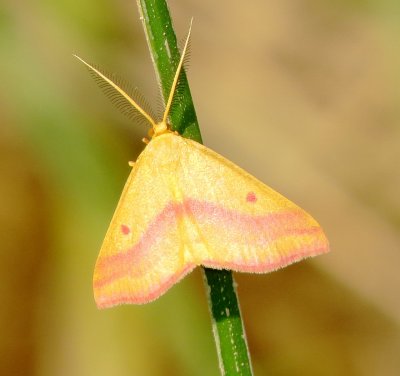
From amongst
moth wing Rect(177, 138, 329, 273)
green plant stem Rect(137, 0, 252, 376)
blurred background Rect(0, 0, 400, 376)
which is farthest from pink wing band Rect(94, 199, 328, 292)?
blurred background Rect(0, 0, 400, 376)

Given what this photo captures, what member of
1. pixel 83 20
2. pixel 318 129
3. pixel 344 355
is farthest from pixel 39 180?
pixel 344 355

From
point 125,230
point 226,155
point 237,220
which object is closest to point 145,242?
point 125,230

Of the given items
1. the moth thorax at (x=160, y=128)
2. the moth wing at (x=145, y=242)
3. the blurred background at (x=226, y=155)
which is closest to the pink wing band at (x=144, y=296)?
the moth wing at (x=145, y=242)

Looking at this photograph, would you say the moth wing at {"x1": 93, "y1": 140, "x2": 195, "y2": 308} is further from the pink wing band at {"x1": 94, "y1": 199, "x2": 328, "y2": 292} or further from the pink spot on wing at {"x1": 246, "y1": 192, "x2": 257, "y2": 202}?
the pink spot on wing at {"x1": 246, "y1": 192, "x2": 257, "y2": 202}

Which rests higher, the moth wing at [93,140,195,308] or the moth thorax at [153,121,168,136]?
the moth thorax at [153,121,168,136]

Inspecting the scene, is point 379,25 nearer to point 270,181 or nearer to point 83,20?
point 270,181

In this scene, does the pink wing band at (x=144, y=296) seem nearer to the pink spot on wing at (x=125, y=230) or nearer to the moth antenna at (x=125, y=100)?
the pink spot on wing at (x=125, y=230)

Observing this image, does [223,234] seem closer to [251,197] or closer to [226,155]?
[251,197]

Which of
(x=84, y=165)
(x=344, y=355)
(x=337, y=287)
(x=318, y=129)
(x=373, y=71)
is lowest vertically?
(x=344, y=355)

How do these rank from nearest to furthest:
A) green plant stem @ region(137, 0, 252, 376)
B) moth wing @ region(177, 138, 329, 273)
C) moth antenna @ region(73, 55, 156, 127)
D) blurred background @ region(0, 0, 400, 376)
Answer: green plant stem @ region(137, 0, 252, 376) < moth wing @ region(177, 138, 329, 273) < moth antenna @ region(73, 55, 156, 127) < blurred background @ region(0, 0, 400, 376)
